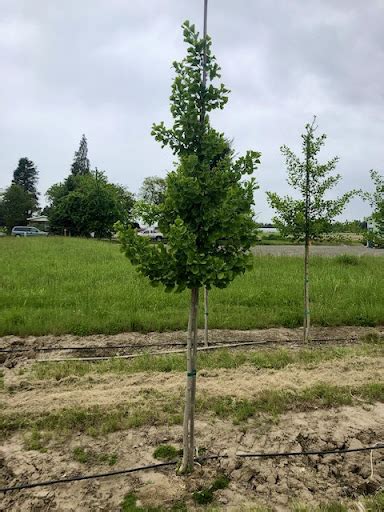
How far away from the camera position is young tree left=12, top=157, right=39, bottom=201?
93.9m

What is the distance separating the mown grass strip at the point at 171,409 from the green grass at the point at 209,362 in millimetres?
1080

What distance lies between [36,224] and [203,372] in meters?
67.0

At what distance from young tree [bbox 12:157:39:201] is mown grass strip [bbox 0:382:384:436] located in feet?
314

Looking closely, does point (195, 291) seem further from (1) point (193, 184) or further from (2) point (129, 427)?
(2) point (129, 427)

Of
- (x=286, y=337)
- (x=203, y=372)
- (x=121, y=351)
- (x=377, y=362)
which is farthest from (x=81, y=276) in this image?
(x=377, y=362)

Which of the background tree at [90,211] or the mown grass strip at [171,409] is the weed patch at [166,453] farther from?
the background tree at [90,211]

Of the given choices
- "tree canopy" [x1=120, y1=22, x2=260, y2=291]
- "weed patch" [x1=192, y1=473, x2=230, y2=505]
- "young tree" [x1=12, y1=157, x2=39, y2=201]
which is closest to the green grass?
"weed patch" [x1=192, y1=473, x2=230, y2=505]

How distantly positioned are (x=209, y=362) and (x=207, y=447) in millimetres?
2565

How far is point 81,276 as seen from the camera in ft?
45.8

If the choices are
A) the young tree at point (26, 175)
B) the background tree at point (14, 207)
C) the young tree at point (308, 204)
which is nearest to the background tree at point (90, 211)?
the background tree at point (14, 207)

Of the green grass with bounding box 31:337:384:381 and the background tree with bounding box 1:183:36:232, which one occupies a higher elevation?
the background tree with bounding box 1:183:36:232

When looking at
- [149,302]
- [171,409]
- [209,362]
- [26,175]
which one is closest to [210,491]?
[171,409]

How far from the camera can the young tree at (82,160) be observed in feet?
273

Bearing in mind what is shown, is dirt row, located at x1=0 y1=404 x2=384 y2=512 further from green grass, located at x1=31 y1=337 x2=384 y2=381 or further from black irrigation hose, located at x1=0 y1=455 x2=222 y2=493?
green grass, located at x1=31 y1=337 x2=384 y2=381
